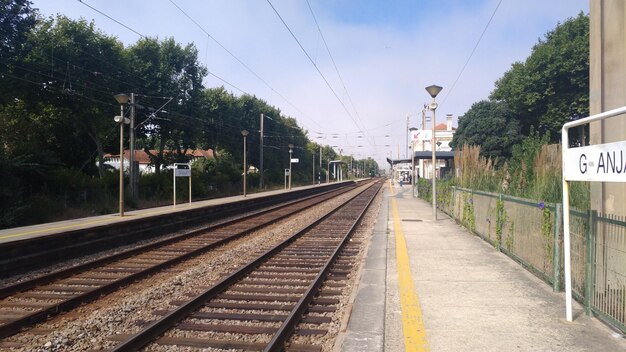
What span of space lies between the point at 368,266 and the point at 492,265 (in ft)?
7.22

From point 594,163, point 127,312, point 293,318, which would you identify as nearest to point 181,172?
point 127,312

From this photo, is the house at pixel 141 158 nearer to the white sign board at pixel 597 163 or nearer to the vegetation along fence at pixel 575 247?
the vegetation along fence at pixel 575 247

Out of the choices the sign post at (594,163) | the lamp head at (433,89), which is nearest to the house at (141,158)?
the lamp head at (433,89)

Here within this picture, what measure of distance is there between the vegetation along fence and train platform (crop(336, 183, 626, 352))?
8.0 inches

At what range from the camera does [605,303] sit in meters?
4.81

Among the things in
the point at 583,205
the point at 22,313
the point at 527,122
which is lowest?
the point at 22,313

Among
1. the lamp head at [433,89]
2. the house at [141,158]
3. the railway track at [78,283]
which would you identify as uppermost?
the lamp head at [433,89]

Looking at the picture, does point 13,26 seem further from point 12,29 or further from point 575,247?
point 575,247

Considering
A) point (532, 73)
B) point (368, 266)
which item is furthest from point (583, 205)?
point (532, 73)

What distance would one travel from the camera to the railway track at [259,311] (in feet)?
16.0

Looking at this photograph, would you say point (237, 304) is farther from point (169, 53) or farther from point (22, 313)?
point (169, 53)

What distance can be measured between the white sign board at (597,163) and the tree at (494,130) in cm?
3684

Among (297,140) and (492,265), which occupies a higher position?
(297,140)

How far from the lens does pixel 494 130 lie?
40.2m
